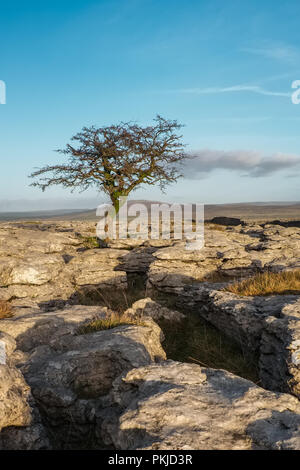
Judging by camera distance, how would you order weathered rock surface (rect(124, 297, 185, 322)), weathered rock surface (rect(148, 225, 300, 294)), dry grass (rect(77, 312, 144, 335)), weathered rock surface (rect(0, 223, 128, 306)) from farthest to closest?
1. weathered rock surface (rect(148, 225, 300, 294))
2. weathered rock surface (rect(0, 223, 128, 306))
3. weathered rock surface (rect(124, 297, 185, 322))
4. dry grass (rect(77, 312, 144, 335))

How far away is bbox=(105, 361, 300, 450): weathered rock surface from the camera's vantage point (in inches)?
121

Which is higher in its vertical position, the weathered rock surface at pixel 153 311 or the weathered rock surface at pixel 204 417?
the weathered rock surface at pixel 204 417

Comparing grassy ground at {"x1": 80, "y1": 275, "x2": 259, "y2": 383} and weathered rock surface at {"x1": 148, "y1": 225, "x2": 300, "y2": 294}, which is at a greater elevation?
weathered rock surface at {"x1": 148, "y1": 225, "x2": 300, "y2": 294}

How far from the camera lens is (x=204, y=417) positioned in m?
3.42

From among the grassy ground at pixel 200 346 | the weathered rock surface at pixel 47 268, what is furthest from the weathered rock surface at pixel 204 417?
the weathered rock surface at pixel 47 268

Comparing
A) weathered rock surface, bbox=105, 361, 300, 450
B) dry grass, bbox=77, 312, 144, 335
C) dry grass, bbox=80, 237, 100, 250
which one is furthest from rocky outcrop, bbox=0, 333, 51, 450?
dry grass, bbox=80, 237, 100, 250

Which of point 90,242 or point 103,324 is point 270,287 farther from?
point 90,242

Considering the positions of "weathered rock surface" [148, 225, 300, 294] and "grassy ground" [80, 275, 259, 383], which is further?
"weathered rock surface" [148, 225, 300, 294]

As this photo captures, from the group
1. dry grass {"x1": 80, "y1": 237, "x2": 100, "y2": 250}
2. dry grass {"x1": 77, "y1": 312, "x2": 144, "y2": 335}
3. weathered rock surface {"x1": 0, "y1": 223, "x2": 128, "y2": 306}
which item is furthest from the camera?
dry grass {"x1": 80, "y1": 237, "x2": 100, "y2": 250}

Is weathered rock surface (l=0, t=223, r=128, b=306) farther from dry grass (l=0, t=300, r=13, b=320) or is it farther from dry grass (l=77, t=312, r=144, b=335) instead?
dry grass (l=77, t=312, r=144, b=335)

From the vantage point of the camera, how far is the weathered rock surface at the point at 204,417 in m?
3.09

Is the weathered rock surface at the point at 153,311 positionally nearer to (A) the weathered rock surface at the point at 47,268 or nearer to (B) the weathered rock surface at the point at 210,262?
(B) the weathered rock surface at the point at 210,262
